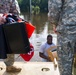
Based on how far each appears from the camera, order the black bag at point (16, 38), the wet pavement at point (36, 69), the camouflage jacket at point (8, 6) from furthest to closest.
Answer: the camouflage jacket at point (8, 6), the wet pavement at point (36, 69), the black bag at point (16, 38)

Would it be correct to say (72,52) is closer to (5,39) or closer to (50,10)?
(50,10)

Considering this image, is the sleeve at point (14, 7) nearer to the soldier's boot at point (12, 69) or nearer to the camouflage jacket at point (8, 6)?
the camouflage jacket at point (8, 6)

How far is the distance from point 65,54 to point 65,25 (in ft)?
1.22

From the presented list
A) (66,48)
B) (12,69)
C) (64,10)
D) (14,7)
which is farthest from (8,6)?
(66,48)

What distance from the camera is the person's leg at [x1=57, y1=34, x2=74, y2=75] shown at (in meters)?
3.90

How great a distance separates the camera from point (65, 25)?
152 inches

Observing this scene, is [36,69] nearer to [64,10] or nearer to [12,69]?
[12,69]

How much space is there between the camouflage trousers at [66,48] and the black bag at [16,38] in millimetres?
428

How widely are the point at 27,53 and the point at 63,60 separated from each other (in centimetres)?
47

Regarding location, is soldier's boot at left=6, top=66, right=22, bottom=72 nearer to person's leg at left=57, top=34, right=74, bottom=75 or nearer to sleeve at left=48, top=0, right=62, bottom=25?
person's leg at left=57, top=34, right=74, bottom=75

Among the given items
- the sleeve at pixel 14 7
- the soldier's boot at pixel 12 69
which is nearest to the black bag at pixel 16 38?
the soldier's boot at pixel 12 69

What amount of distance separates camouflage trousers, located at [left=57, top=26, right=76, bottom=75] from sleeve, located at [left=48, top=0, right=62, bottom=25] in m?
0.18

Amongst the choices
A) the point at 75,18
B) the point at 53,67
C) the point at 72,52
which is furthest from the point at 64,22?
the point at 53,67

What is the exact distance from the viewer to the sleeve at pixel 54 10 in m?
3.82
